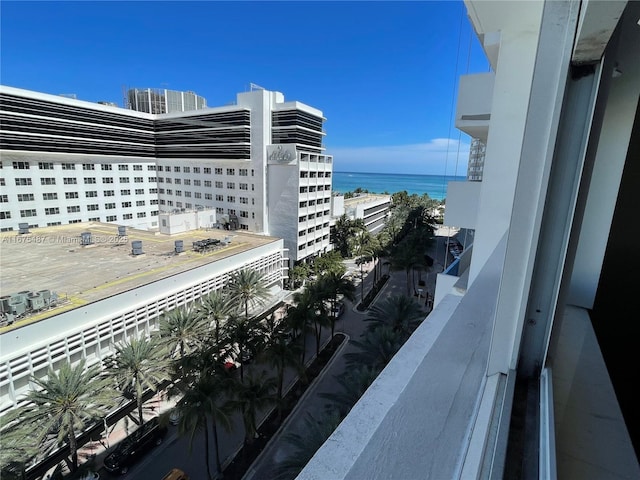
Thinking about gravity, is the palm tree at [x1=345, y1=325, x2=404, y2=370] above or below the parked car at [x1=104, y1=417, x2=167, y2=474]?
above

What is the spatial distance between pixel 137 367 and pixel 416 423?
11087mm

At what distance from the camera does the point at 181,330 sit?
11516 mm

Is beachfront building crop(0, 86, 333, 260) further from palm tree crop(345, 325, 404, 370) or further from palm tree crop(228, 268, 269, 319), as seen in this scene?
palm tree crop(345, 325, 404, 370)

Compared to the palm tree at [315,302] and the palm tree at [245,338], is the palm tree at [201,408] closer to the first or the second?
the palm tree at [245,338]

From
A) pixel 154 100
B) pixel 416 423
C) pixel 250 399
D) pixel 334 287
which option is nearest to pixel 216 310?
pixel 250 399

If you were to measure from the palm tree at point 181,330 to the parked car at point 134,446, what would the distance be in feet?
7.71

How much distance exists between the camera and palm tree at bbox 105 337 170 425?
9.72 meters

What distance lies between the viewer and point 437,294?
6445 mm

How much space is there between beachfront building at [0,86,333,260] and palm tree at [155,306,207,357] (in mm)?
13530

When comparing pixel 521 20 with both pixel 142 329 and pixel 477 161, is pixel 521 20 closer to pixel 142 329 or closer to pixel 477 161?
pixel 142 329

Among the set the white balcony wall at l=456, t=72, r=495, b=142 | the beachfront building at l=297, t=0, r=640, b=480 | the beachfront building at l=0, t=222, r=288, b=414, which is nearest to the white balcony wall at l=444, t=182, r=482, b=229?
the white balcony wall at l=456, t=72, r=495, b=142

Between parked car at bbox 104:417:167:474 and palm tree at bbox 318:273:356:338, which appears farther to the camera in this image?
palm tree at bbox 318:273:356:338

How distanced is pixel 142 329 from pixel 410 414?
14387 mm

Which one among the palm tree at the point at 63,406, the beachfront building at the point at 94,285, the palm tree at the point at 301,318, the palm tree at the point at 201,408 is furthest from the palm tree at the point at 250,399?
the beachfront building at the point at 94,285
